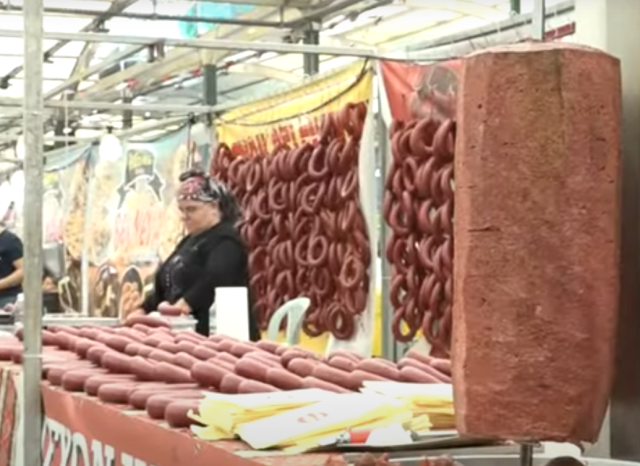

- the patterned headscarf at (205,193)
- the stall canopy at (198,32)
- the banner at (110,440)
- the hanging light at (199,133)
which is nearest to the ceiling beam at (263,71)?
the stall canopy at (198,32)

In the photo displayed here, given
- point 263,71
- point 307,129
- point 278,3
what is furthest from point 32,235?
point 263,71

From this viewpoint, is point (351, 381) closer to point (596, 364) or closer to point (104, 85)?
point (596, 364)

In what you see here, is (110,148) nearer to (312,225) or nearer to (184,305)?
(312,225)

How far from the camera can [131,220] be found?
975 centimetres

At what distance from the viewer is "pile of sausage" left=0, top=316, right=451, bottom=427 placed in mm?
2320

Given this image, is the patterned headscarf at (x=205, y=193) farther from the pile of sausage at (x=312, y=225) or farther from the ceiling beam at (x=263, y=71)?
the ceiling beam at (x=263, y=71)

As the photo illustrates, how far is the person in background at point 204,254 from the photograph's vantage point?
5.15 meters

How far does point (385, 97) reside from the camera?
6117 mm

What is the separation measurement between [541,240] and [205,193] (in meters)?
4.09

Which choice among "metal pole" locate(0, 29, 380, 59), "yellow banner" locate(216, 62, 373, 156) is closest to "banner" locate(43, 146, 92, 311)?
"yellow banner" locate(216, 62, 373, 156)

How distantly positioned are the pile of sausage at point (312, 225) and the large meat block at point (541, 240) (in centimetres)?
492

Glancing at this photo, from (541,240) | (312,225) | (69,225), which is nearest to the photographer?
(541,240)

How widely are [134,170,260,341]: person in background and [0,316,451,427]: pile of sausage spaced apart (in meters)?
1.72

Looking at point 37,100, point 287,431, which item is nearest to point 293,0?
point 37,100
